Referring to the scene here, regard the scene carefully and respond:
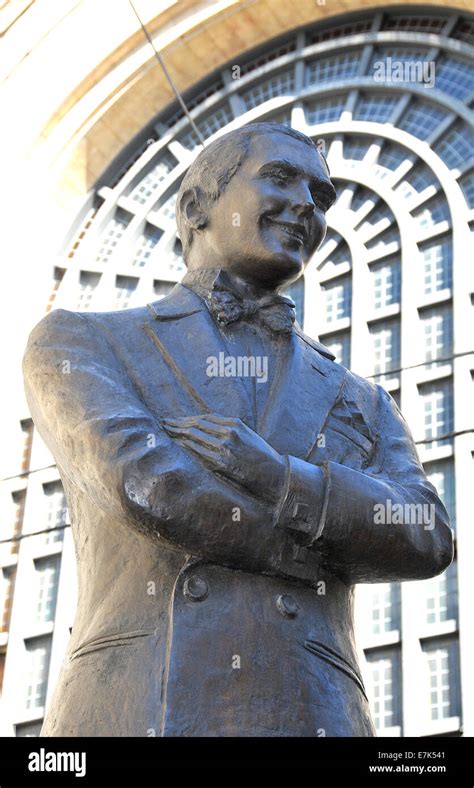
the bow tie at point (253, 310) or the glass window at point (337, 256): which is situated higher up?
the glass window at point (337, 256)

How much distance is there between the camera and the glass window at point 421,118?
1459 centimetres

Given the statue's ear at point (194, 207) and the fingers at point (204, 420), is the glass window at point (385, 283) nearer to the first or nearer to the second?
the statue's ear at point (194, 207)

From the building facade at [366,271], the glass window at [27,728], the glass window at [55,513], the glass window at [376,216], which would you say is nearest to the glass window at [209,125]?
the building facade at [366,271]

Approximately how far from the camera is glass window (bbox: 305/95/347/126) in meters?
15.5

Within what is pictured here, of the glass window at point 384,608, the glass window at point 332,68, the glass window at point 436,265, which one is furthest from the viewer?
the glass window at point 332,68

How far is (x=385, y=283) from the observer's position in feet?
45.1

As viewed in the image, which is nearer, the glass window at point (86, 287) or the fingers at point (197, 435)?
the fingers at point (197, 435)

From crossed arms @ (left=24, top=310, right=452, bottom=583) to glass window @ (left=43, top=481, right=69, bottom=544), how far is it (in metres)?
11.4

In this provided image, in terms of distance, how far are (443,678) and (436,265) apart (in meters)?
4.13

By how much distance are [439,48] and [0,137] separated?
16.1 ft

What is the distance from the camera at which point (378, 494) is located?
271 centimetres
